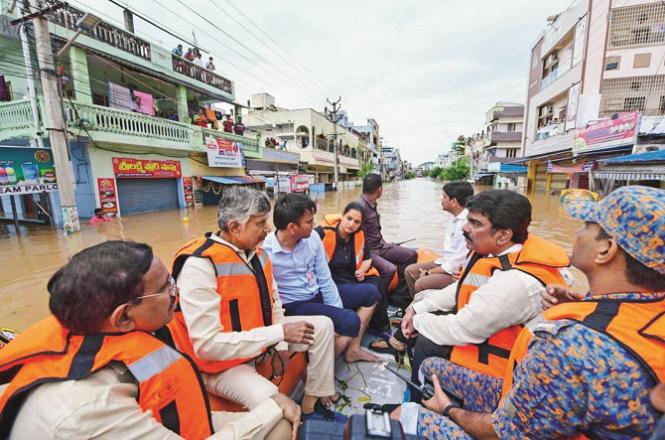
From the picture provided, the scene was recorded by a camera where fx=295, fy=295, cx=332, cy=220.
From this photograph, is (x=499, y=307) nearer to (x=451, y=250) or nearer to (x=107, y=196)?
(x=451, y=250)

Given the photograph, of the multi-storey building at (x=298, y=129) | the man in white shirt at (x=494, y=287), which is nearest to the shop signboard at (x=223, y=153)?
the multi-storey building at (x=298, y=129)

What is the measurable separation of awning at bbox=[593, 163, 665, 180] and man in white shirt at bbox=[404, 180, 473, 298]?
9.44m

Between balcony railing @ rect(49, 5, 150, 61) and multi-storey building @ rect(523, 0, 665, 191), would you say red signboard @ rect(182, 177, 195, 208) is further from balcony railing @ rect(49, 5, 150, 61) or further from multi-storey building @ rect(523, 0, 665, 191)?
multi-storey building @ rect(523, 0, 665, 191)

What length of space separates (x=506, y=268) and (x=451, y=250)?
64.1 inches

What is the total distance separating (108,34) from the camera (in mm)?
10016

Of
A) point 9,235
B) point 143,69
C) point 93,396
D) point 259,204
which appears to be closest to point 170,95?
point 143,69

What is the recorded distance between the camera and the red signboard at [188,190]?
13911 mm

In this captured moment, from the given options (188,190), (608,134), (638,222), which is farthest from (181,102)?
(608,134)

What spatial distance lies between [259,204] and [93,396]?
1.12m

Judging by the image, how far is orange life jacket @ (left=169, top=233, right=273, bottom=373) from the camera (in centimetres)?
156

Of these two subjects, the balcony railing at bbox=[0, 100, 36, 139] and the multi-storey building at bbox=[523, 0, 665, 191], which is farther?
the multi-storey building at bbox=[523, 0, 665, 191]

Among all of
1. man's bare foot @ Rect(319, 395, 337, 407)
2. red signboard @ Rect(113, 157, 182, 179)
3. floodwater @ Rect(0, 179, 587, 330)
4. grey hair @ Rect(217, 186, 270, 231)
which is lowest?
floodwater @ Rect(0, 179, 587, 330)

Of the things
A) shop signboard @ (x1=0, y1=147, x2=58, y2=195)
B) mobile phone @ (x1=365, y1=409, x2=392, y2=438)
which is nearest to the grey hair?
mobile phone @ (x1=365, y1=409, x2=392, y2=438)

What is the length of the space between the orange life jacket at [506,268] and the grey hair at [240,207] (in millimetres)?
1317
